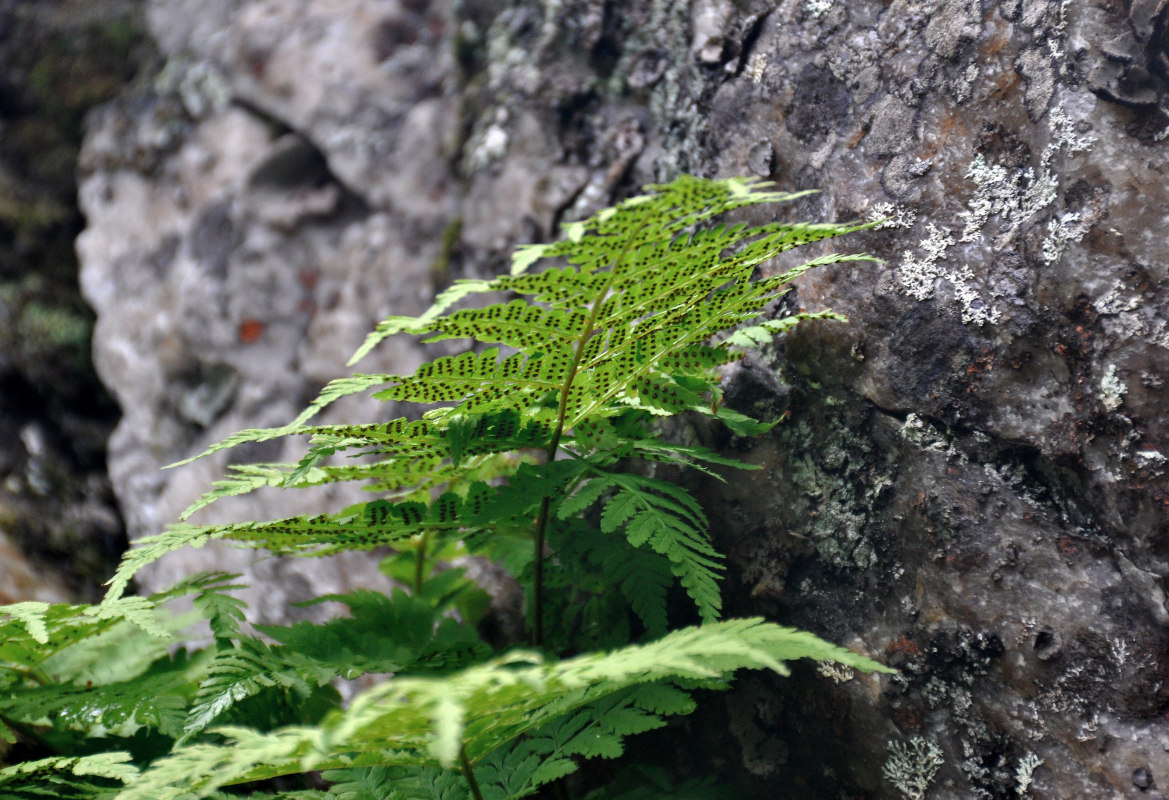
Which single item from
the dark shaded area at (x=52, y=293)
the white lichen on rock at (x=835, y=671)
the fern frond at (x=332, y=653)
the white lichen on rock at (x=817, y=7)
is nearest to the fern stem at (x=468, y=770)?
the fern frond at (x=332, y=653)

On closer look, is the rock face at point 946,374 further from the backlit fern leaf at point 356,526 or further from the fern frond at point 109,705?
the fern frond at point 109,705

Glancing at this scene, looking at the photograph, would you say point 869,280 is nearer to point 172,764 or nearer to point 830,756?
point 830,756

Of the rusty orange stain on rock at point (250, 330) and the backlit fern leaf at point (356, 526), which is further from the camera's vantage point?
the rusty orange stain on rock at point (250, 330)

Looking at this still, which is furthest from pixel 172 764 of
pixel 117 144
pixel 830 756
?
pixel 117 144

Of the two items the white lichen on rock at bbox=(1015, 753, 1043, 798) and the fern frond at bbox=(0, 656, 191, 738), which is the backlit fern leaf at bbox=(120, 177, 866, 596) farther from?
the white lichen on rock at bbox=(1015, 753, 1043, 798)

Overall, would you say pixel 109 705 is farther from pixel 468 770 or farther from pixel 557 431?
pixel 557 431
